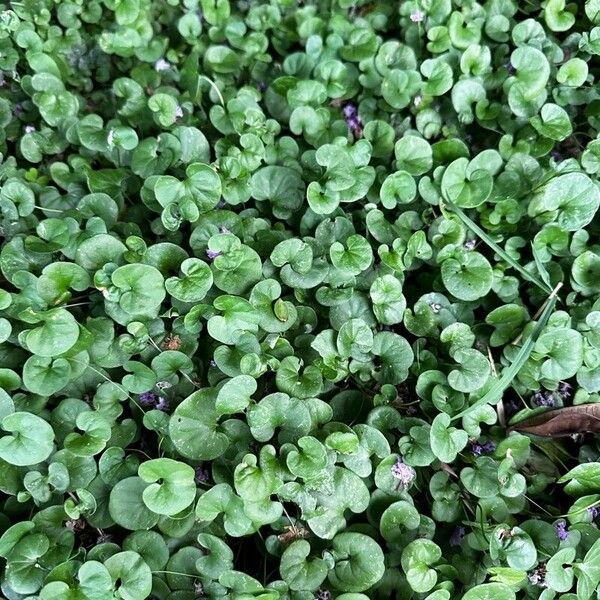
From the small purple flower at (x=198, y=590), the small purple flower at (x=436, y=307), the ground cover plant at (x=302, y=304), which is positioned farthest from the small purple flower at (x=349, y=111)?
the small purple flower at (x=198, y=590)

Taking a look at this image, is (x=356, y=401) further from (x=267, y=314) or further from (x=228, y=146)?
(x=228, y=146)

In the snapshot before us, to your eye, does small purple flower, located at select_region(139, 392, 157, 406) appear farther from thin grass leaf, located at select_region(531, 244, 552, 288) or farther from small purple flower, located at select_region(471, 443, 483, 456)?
thin grass leaf, located at select_region(531, 244, 552, 288)

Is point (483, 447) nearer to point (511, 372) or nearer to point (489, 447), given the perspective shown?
point (489, 447)

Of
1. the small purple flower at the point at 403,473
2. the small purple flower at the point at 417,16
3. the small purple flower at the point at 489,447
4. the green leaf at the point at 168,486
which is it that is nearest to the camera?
the green leaf at the point at 168,486

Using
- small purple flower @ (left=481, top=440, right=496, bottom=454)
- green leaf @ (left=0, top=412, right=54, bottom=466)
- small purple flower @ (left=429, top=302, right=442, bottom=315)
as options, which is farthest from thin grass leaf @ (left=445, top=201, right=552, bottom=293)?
green leaf @ (left=0, top=412, right=54, bottom=466)

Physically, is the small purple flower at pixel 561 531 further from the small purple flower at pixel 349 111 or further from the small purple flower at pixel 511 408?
the small purple flower at pixel 349 111

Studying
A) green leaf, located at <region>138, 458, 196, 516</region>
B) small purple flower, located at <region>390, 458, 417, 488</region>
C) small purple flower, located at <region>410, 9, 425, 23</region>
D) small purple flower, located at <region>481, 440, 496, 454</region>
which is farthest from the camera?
small purple flower, located at <region>410, 9, 425, 23</region>

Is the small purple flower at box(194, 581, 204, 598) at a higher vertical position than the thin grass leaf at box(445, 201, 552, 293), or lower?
lower
